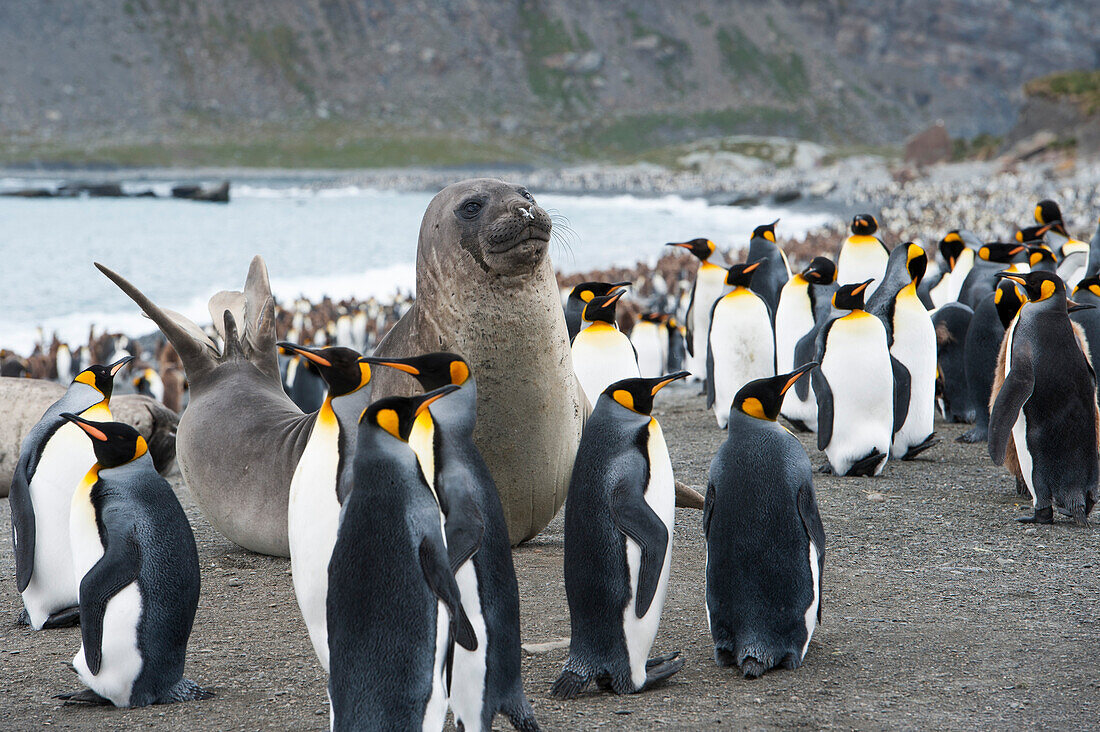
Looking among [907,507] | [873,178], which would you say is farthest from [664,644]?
[873,178]

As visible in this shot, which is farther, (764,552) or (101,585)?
(764,552)

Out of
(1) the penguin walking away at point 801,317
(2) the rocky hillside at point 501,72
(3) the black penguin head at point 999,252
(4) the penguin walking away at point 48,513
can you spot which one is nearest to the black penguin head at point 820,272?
(1) the penguin walking away at point 801,317

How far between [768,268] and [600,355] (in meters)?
3.66

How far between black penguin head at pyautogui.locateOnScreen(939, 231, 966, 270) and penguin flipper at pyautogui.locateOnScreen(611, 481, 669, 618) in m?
7.40

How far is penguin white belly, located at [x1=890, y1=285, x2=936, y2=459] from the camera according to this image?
6.81m

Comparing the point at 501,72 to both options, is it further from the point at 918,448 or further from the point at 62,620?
the point at 62,620

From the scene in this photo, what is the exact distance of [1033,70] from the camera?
5576 inches

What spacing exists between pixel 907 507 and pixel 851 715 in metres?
2.73

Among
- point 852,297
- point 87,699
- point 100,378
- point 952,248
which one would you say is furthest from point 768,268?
point 87,699

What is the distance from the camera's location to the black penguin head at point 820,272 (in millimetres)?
7867

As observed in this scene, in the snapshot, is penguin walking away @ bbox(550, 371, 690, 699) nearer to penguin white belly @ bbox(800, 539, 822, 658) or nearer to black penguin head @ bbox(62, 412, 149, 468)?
penguin white belly @ bbox(800, 539, 822, 658)

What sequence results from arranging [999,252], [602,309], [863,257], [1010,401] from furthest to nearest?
[863,257]
[999,252]
[602,309]
[1010,401]

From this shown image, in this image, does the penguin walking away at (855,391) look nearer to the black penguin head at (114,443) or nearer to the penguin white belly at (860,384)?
the penguin white belly at (860,384)

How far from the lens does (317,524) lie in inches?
131
